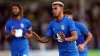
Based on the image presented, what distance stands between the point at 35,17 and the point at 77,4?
93.8 inches

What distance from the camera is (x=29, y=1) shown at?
89.1 ft

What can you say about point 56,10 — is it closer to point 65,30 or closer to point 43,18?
point 65,30

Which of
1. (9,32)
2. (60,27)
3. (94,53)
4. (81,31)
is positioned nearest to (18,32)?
(9,32)

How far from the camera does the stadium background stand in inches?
945

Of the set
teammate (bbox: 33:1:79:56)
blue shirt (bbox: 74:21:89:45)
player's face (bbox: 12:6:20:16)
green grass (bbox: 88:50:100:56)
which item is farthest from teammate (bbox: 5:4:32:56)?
green grass (bbox: 88:50:100:56)

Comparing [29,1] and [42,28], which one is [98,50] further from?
[29,1]

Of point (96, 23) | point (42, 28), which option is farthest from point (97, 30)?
point (42, 28)

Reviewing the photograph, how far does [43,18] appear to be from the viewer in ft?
83.5

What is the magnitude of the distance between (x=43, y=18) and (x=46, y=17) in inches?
7.9

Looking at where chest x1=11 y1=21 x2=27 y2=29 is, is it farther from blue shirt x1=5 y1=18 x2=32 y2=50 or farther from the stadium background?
the stadium background

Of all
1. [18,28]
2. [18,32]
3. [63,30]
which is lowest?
[18,32]

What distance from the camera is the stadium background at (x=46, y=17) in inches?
945

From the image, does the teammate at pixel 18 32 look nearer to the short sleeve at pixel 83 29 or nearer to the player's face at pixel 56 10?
the short sleeve at pixel 83 29

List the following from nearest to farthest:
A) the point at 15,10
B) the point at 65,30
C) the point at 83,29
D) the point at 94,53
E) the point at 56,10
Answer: the point at 56,10 < the point at 65,30 < the point at 83,29 < the point at 15,10 < the point at 94,53
